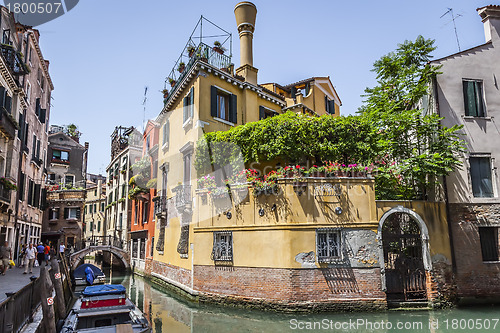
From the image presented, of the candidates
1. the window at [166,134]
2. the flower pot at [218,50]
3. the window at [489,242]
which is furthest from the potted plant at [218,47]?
the window at [489,242]

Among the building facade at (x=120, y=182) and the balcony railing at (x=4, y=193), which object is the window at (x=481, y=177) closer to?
the balcony railing at (x=4, y=193)

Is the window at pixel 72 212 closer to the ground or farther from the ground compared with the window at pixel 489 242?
farther from the ground

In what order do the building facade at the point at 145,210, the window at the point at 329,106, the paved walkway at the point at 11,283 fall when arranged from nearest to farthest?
the paved walkway at the point at 11,283 → the building facade at the point at 145,210 → the window at the point at 329,106

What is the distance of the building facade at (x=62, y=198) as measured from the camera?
33969mm

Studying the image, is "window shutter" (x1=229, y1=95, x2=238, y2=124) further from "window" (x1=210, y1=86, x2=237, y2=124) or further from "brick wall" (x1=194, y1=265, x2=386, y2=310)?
"brick wall" (x1=194, y1=265, x2=386, y2=310)

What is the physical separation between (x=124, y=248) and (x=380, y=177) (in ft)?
69.8

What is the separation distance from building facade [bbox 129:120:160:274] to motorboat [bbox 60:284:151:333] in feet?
36.3

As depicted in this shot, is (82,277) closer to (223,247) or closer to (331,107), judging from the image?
(223,247)

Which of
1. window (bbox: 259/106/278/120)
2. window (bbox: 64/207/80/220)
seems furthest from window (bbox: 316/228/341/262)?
window (bbox: 64/207/80/220)

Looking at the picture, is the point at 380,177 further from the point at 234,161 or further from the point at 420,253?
the point at 234,161

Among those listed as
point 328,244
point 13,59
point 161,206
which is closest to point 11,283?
point 161,206

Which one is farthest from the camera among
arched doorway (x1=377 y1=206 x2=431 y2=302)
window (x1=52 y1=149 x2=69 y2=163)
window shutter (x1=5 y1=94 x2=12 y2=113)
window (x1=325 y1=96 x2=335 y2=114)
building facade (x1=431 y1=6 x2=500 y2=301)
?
window (x1=52 y1=149 x2=69 y2=163)

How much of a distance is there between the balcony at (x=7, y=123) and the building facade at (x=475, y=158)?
16256 millimetres

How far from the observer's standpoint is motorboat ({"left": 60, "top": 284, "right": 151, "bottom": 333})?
8.09 metres
